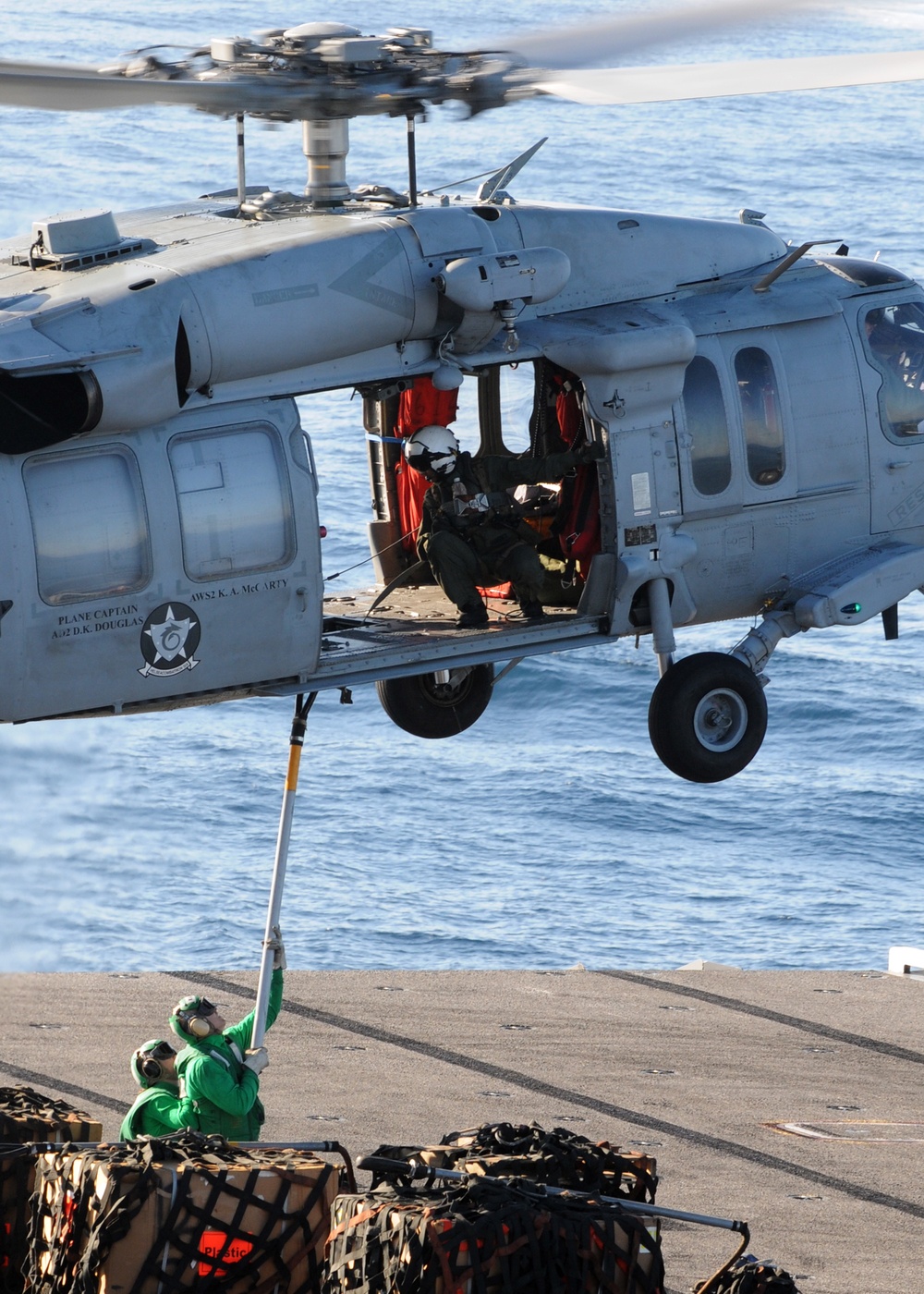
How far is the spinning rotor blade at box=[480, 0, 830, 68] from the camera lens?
1076 centimetres

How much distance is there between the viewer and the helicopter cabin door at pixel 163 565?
36.5ft

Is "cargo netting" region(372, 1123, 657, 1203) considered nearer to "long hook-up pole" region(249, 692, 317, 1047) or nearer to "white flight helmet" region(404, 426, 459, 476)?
"long hook-up pole" region(249, 692, 317, 1047)

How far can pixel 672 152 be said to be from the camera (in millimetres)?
46281

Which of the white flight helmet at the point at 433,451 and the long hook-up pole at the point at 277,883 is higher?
the white flight helmet at the point at 433,451

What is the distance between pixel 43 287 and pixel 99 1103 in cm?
708

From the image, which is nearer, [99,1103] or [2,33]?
[99,1103]

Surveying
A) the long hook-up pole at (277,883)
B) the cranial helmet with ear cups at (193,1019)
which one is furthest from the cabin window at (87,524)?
the cranial helmet with ear cups at (193,1019)

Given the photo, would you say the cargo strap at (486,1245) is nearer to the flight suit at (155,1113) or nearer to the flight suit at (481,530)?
the flight suit at (155,1113)

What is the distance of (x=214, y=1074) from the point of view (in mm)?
10609

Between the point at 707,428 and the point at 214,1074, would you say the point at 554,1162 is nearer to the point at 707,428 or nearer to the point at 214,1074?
the point at 214,1074

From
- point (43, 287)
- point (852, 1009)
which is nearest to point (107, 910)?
point (852, 1009)

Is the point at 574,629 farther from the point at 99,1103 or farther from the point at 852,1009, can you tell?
the point at 852,1009

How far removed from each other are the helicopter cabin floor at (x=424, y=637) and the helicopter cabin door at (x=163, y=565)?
378 millimetres

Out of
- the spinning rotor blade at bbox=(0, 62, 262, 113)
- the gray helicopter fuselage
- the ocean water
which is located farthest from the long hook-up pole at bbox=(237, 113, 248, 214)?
the ocean water
